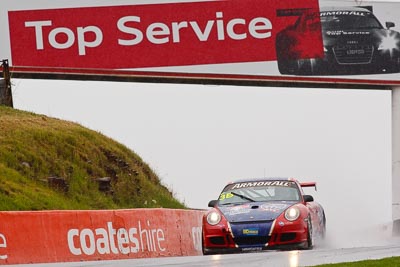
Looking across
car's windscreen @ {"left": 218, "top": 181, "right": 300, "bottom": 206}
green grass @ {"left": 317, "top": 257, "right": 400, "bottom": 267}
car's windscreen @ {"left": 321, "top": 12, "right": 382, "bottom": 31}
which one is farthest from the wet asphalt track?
car's windscreen @ {"left": 321, "top": 12, "right": 382, "bottom": 31}

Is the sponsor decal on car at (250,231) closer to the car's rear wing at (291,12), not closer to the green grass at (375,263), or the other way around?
the green grass at (375,263)

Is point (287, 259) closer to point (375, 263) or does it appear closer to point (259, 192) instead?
point (375, 263)

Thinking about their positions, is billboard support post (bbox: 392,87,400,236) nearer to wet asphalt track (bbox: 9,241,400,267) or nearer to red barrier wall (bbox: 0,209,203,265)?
red barrier wall (bbox: 0,209,203,265)

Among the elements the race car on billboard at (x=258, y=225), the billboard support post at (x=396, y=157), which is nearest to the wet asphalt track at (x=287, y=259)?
the race car on billboard at (x=258, y=225)

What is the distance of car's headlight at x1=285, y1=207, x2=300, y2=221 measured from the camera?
1681cm

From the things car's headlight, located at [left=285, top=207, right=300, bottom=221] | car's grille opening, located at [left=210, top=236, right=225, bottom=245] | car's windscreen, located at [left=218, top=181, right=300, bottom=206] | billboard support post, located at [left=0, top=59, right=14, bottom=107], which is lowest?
car's grille opening, located at [left=210, top=236, right=225, bottom=245]

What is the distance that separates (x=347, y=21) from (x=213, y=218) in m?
19.1

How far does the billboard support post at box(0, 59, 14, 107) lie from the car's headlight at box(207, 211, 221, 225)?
16.2 metres

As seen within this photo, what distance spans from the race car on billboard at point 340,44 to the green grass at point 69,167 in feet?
18.3

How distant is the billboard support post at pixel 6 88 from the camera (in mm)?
32219

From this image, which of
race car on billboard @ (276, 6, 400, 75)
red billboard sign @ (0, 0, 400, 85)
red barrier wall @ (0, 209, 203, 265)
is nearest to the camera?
red barrier wall @ (0, 209, 203, 265)

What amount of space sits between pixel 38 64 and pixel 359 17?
32.8 feet

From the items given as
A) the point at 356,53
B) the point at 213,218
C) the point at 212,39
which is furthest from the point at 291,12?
the point at 213,218

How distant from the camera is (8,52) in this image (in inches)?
1313
